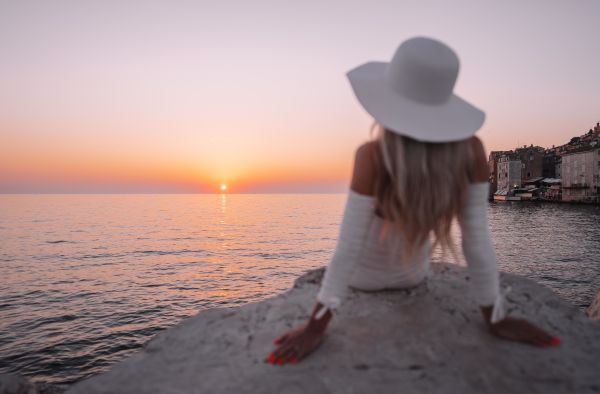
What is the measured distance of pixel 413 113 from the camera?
90.0 inches

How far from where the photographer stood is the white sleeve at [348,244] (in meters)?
2.36

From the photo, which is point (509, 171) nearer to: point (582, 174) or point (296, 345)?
point (582, 174)

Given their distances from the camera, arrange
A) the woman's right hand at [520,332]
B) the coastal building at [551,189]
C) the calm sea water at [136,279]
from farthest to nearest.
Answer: the coastal building at [551,189]
the calm sea water at [136,279]
the woman's right hand at [520,332]

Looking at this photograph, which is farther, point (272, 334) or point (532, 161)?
point (532, 161)

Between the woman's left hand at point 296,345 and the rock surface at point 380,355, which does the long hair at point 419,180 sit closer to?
the rock surface at point 380,355

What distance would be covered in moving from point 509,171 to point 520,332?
339 ft

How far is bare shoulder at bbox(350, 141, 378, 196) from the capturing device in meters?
2.35

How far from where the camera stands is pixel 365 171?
2359 mm

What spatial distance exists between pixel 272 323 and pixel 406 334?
3.79 feet

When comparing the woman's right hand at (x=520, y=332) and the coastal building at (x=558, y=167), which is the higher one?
the coastal building at (x=558, y=167)

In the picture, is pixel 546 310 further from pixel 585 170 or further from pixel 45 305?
pixel 585 170

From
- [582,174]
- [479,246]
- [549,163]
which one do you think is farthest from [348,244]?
[549,163]

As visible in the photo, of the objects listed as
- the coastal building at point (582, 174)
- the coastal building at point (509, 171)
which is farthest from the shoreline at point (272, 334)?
the coastal building at point (509, 171)

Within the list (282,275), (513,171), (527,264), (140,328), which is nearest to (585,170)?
(513,171)
